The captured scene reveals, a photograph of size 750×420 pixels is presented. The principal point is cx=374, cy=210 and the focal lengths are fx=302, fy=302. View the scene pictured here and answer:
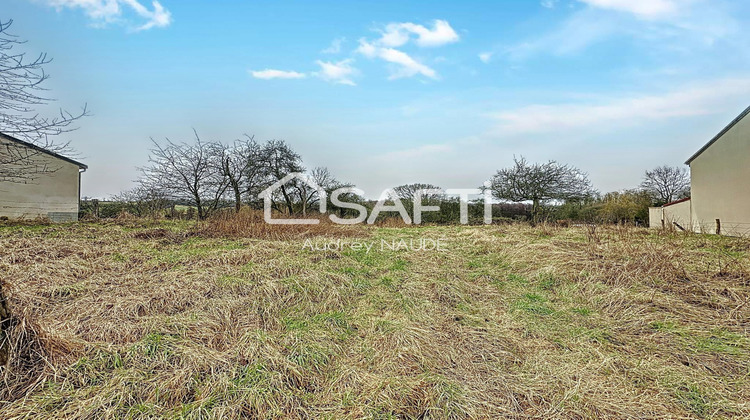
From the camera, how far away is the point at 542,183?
52.6ft

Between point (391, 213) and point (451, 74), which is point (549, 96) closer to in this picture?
point (451, 74)

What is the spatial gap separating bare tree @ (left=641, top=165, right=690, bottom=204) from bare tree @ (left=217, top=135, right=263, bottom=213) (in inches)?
1011

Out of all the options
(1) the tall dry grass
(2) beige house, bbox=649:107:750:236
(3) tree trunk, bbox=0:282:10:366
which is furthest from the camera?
(2) beige house, bbox=649:107:750:236

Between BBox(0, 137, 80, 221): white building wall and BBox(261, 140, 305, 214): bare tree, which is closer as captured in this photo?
BBox(0, 137, 80, 221): white building wall

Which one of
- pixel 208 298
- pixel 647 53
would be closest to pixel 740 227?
pixel 647 53

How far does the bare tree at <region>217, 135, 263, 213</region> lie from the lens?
42.4 ft

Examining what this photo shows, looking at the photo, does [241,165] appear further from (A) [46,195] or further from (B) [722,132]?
(B) [722,132]

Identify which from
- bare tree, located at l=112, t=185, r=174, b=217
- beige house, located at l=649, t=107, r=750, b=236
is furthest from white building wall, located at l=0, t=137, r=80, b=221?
beige house, located at l=649, t=107, r=750, b=236

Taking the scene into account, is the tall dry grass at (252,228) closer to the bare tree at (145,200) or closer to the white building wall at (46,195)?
the bare tree at (145,200)

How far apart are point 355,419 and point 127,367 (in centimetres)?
150

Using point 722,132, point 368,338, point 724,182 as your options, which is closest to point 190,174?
point 368,338

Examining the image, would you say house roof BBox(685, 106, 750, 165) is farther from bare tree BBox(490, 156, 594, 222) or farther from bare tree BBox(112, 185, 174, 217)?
bare tree BBox(112, 185, 174, 217)

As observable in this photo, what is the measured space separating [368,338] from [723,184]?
14.9 meters

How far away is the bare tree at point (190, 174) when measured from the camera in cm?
1198
